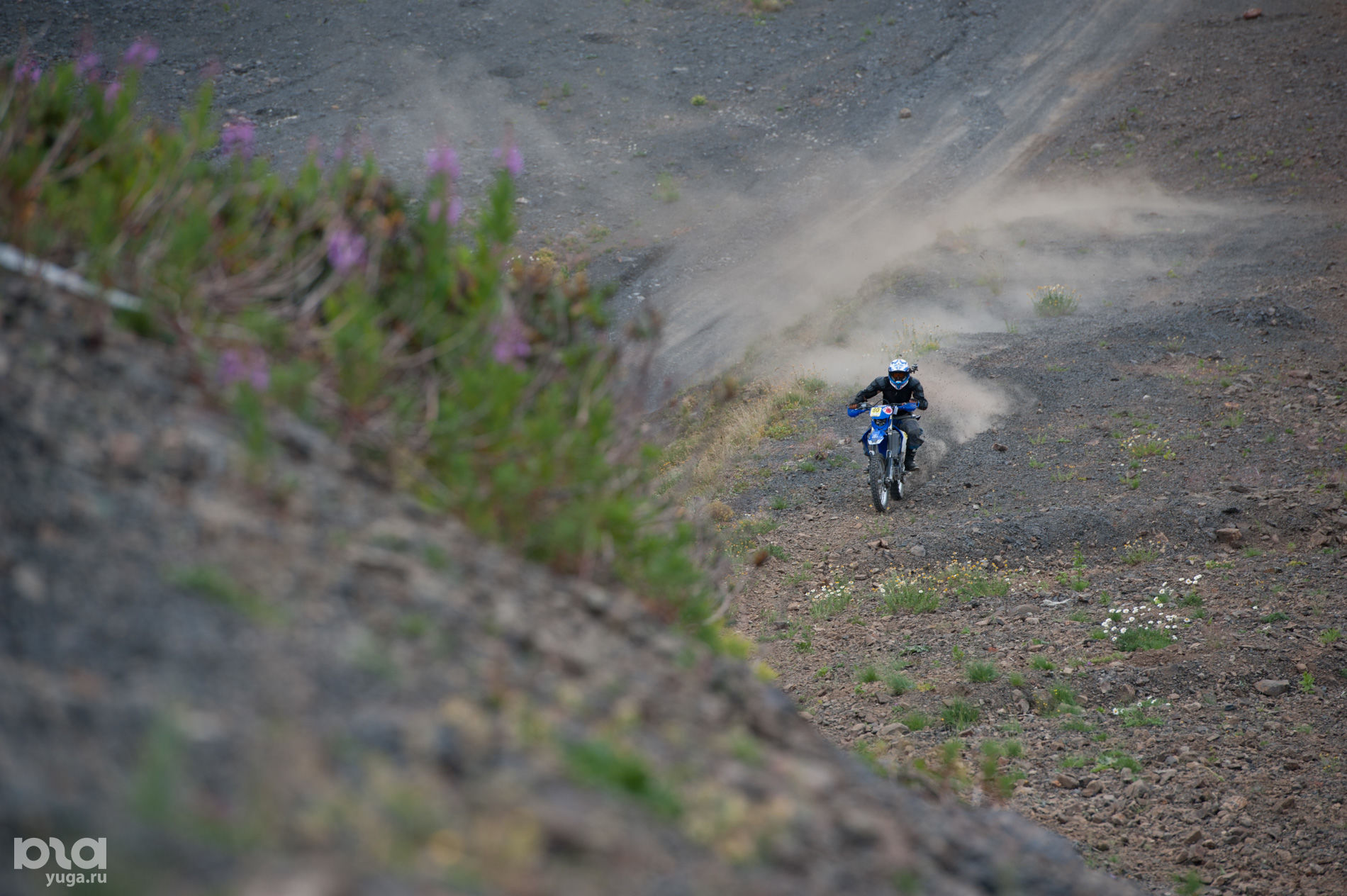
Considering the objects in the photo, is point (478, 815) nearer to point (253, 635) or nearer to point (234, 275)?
point (253, 635)

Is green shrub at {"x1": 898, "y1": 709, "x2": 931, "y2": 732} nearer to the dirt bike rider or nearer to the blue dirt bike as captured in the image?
the blue dirt bike

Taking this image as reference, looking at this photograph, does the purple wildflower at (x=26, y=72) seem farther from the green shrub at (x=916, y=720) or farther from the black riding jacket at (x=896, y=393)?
the black riding jacket at (x=896, y=393)

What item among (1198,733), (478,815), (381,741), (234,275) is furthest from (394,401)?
(1198,733)

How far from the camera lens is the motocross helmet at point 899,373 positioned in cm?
1280

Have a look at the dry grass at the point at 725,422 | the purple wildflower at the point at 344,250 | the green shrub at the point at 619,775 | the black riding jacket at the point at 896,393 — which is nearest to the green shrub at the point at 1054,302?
the dry grass at the point at 725,422

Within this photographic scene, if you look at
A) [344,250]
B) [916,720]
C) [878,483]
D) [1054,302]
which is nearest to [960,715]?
[916,720]

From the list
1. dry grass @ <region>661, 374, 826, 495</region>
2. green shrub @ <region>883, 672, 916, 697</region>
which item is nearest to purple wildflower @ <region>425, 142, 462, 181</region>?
green shrub @ <region>883, 672, 916, 697</region>

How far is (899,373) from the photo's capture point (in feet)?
42.1

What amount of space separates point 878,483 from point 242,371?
33.4 feet

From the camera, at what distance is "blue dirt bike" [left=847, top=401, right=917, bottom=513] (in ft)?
41.9

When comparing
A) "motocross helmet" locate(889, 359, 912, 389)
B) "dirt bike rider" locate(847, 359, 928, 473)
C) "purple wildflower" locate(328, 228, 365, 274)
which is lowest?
"purple wildflower" locate(328, 228, 365, 274)

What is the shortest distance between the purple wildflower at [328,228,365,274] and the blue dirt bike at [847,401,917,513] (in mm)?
9174

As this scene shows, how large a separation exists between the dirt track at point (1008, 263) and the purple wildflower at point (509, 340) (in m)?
4.87

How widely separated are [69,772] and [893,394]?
38.3 feet
